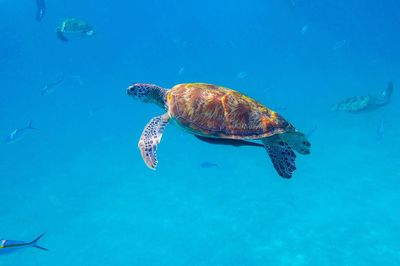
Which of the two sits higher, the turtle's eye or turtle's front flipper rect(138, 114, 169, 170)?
the turtle's eye

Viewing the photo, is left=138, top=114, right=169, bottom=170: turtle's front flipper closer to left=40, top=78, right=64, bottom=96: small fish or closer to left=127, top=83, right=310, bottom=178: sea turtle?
left=127, top=83, right=310, bottom=178: sea turtle

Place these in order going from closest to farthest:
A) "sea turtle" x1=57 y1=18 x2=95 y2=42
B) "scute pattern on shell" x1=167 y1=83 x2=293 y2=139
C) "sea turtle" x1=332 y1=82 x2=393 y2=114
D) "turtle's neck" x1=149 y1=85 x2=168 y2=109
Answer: "scute pattern on shell" x1=167 y1=83 x2=293 y2=139 < "turtle's neck" x1=149 y1=85 x2=168 y2=109 < "sea turtle" x1=57 y1=18 x2=95 y2=42 < "sea turtle" x1=332 y1=82 x2=393 y2=114

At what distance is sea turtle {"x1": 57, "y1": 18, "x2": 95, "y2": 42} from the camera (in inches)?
416

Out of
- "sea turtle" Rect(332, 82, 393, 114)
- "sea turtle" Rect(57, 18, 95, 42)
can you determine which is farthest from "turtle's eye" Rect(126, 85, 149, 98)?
"sea turtle" Rect(332, 82, 393, 114)

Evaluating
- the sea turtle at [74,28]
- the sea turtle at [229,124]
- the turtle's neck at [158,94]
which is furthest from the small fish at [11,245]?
the sea turtle at [74,28]

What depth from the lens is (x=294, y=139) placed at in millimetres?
4137

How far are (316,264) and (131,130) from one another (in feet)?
65.1

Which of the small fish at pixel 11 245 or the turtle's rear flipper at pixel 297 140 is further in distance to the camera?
the small fish at pixel 11 245

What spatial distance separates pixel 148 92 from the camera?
17.4 feet

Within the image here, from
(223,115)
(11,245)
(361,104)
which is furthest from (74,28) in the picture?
(361,104)

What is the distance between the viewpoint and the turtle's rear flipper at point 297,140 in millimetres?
4033

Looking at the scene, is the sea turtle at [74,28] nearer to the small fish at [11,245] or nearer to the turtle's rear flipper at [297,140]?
the small fish at [11,245]

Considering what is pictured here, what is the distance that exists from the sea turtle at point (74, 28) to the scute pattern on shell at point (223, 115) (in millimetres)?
7582

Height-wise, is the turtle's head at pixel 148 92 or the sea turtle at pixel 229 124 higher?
the turtle's head at pixel 148 92
